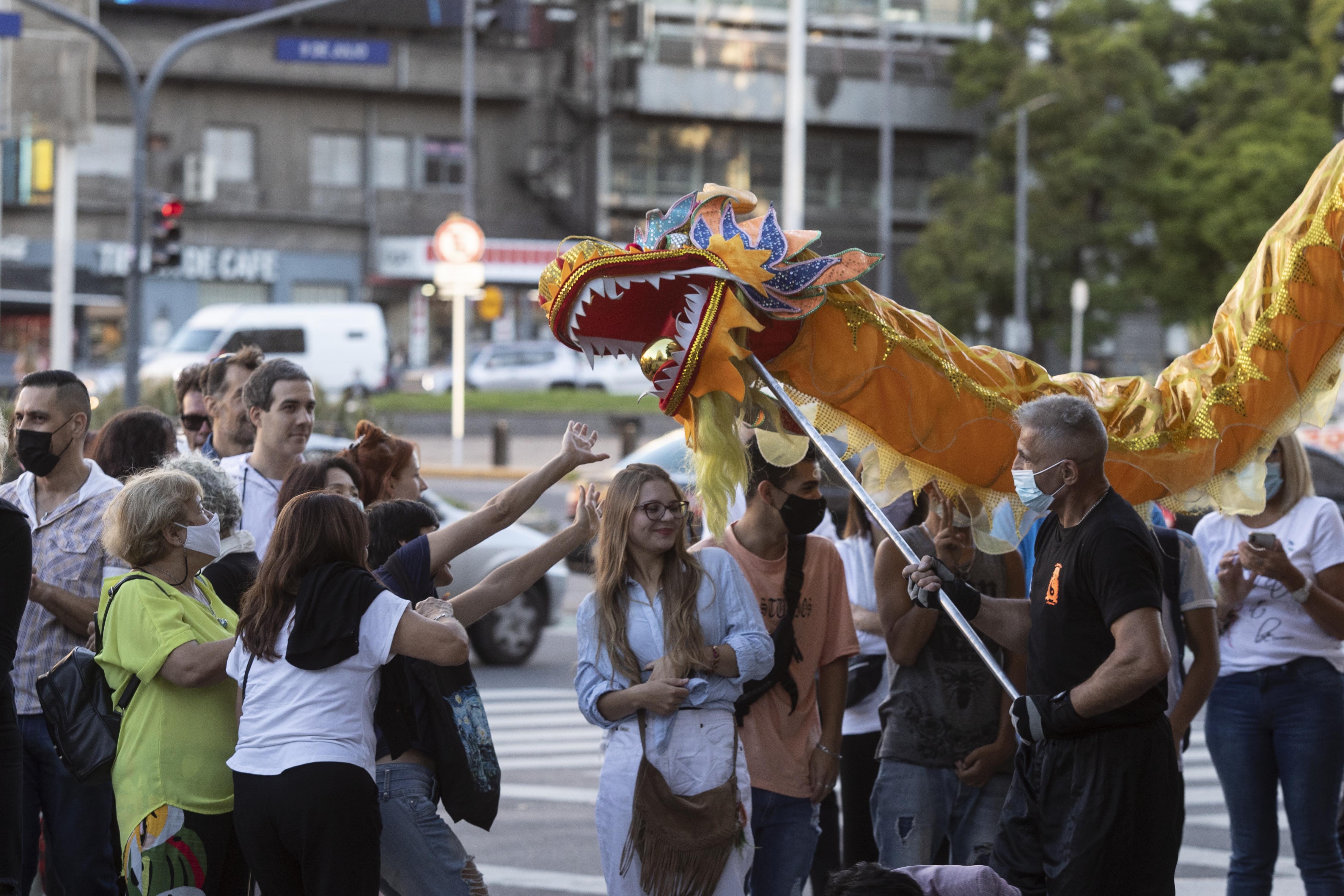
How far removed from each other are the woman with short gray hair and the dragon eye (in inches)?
53.2

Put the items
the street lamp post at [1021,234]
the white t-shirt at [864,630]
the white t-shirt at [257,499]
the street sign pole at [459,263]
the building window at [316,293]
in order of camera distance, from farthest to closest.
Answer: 1. the building window at [316,293]
2. the street lamp post at [1021,234]
3. the street sign pole at [459,263]
4. the white t-shirt at [864,630]
5. the white t-shirt at [257,499]

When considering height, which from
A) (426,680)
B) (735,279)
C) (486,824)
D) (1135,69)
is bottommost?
(486,824)

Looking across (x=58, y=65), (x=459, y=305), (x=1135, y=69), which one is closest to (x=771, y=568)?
(x=58, y=65)

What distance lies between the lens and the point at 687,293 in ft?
13.9

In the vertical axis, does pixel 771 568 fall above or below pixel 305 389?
below

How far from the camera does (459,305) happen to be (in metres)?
22.0

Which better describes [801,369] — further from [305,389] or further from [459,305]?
[459,305]

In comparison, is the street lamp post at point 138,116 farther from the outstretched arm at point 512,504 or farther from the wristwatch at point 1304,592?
the wristwatch at point 1304,592

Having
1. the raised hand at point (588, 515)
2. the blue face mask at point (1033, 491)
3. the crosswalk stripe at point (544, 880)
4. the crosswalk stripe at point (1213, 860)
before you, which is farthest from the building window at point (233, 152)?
the blue face mask at point (1033, 491)

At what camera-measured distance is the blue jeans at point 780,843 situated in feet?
15.7

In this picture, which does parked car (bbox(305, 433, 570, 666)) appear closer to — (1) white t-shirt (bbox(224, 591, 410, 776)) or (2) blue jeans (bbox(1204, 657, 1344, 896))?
(2) blue jeans (bbox(1204, 657, 1344, 896))

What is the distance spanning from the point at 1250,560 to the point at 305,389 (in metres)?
3.31

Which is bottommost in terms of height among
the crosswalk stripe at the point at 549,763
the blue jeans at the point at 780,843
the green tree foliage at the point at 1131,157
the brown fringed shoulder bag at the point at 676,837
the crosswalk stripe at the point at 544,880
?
the crosswalk stripe at the point at 549,763

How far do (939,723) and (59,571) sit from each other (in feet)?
9.28
